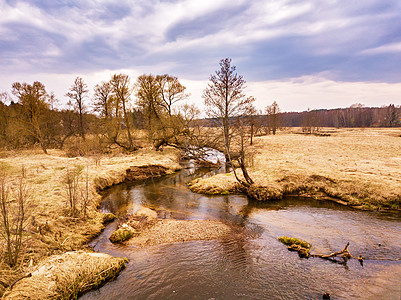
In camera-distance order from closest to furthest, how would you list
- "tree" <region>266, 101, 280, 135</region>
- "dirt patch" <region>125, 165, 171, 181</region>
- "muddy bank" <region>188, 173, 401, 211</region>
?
"muddy bank" <region>188, 173, 401, 211</region>
"dirt patch" <region>125, 165, 171, 181</region>
"tree" <region>266, 101, 280, 135</region>

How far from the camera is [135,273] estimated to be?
6.27m

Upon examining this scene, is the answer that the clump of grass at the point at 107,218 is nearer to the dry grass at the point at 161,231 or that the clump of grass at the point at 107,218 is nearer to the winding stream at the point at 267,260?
the winding stream at the point at 267,260

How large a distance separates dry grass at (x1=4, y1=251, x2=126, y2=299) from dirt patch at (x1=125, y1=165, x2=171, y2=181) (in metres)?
12.0

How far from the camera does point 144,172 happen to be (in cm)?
1955

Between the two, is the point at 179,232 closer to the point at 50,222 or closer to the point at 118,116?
the point at 50,222

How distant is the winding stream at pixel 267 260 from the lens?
18.1 feet

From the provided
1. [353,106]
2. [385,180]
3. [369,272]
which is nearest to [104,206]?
[369,272]

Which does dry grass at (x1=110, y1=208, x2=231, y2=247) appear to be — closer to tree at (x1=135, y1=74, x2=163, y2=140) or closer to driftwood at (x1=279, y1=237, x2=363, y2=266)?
driftwood at (x1=279, y1=237, x2=363, y2=266)

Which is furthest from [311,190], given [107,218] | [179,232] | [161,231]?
[107,218]

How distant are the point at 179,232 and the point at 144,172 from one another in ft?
38.6

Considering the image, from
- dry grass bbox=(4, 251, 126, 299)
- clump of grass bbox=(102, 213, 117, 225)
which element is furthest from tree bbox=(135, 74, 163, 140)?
dry grass bbox=(4, 251, 126, 299)

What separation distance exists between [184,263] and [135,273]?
60.7 inches

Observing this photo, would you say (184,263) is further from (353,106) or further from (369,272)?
(353,106)

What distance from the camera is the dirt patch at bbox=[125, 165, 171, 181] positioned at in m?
18.5
